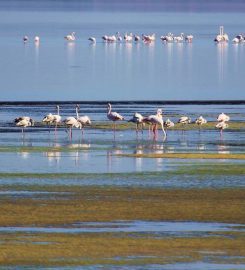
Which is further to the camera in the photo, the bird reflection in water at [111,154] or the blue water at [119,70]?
the blue water at [119,70]

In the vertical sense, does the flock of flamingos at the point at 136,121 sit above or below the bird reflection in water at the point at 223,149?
above

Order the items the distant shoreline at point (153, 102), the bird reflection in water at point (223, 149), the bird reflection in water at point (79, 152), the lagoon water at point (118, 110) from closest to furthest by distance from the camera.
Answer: the lagoon water at point (118, 110) → the bird reflection in water at point (79, 152) → the bird reflection in water at point (223, 149) → the distant shoreline at point (153, 102)

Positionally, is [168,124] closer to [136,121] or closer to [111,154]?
[136,121]

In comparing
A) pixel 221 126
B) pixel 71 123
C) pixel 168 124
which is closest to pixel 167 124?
pixel 168 124

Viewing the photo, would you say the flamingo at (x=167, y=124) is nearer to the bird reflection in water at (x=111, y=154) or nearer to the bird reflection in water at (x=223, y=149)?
the bird reflection in water at (x=223, y=149)

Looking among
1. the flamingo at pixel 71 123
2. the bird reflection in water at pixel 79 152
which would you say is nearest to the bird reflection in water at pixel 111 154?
the bird reflection in water at pixel 79 152

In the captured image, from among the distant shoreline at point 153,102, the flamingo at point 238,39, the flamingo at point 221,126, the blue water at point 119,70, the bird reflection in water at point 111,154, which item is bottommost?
the bird reflection in water at point 111,154

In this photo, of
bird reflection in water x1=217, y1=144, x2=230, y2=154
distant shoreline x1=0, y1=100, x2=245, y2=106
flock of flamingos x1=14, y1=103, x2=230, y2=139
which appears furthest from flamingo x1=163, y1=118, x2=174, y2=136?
distant shoreline x1=0, y1=100, x2=245, y2=106

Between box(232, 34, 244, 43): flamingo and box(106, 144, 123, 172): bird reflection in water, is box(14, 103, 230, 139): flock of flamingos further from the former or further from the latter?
box(232, 34, 244, 43): flamingo

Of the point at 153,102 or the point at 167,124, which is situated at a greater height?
the point at 153,102

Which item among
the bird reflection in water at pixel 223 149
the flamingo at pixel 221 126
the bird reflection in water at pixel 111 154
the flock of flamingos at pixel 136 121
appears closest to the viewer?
the bird reflection in water at pixel 111 154

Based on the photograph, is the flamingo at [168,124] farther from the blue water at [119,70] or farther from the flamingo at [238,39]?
the flamingo at [238,39]

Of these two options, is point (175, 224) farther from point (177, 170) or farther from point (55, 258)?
point (177, 170)

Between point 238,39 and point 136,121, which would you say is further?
point 238,39
